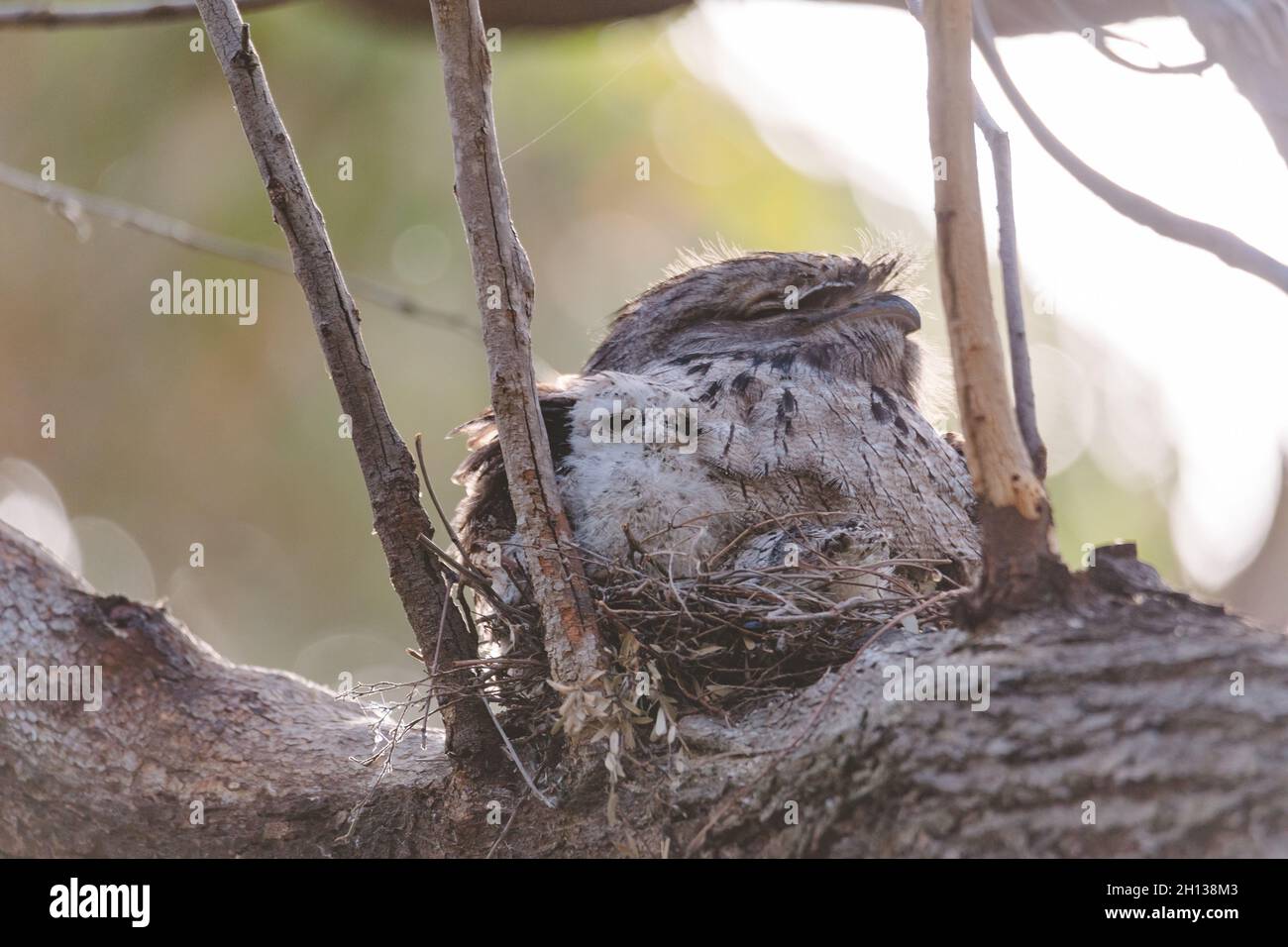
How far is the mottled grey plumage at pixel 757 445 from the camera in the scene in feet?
10.6

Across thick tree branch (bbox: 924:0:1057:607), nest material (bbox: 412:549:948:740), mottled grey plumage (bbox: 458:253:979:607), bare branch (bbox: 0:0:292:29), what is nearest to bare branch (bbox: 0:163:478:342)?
bare branch (bbox: 0:0:292:29)

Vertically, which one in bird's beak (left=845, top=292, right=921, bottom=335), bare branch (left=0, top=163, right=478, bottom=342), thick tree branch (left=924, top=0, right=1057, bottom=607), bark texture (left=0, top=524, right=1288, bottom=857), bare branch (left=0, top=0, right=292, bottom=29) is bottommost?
bark texture (left=0, top=524, right=1288, bottom=857)

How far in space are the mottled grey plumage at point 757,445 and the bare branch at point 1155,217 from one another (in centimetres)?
104

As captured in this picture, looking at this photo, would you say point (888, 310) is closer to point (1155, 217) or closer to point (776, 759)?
point (1155, 217)

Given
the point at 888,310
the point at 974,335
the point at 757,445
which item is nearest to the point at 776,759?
the point at 974,335

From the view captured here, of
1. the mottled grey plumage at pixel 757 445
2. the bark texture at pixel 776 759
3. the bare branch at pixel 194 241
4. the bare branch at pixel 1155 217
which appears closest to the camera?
the bark texture at pixel 776 759

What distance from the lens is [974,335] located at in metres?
1.95

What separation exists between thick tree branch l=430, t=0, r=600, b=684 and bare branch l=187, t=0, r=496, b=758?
0.26 metres

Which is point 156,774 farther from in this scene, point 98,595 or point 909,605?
point 909,605

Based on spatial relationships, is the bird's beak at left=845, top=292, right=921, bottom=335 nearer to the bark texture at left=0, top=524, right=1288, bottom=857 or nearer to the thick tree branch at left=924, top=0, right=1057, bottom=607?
the bark texture at left=0, top=524, right=1288, bottom=857

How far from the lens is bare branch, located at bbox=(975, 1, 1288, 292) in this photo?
243cm

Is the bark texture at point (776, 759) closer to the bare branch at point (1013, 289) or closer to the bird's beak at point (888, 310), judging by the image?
the bare branch at point (1013, 289)

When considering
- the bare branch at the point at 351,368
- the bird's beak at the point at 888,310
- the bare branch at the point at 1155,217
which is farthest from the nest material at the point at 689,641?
the bird's beak at the point at 888,310

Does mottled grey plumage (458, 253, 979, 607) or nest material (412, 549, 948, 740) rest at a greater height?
mottled grey plumage (458, 253, 979, 607)
